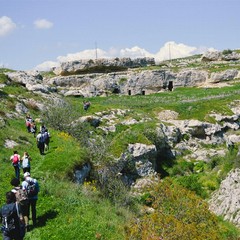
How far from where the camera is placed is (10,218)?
1163 cm

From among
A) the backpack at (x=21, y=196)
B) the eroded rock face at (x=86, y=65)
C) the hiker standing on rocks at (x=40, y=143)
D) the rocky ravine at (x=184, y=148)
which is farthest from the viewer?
the eroded rock face at (x=86, y=65)

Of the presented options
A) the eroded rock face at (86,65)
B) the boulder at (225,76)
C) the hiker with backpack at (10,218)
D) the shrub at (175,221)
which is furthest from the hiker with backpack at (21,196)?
the eroded rock face at (86,65)

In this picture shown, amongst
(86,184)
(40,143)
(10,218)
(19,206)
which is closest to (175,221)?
(19,206)

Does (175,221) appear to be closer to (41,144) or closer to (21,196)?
(21,196)

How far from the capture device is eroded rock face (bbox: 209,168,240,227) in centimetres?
2846

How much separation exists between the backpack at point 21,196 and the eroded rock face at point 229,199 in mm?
17095

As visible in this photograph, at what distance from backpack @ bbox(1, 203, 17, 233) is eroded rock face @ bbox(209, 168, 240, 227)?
19464 mm

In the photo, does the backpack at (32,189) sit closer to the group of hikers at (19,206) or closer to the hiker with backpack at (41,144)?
the group of hikers at (19,206)

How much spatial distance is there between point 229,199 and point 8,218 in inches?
858

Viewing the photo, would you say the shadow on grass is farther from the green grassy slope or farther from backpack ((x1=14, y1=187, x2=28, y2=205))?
backpack ((x1=14, y1=187, x2=28, y2=205))

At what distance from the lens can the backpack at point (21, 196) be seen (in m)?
14.6

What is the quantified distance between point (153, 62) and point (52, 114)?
182 feet

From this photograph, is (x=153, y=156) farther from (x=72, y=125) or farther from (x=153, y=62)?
(x=153, y=62)

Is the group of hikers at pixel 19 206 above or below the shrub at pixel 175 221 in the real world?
above
